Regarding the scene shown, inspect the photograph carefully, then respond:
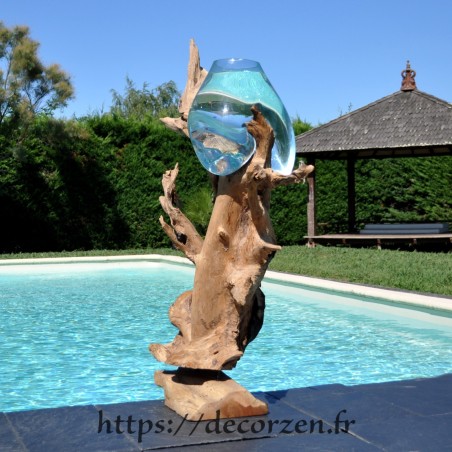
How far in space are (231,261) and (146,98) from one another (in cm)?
4996

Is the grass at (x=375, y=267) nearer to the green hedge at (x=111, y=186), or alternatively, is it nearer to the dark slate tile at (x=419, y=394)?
the green hedge at (x=111, y=186)

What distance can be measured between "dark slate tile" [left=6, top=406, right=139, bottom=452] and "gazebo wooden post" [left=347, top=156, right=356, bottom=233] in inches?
637

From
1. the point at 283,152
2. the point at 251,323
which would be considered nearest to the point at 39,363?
the point at 251,323

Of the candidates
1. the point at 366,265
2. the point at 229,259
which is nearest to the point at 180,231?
the point at 229,259

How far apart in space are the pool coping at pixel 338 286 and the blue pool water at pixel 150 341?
133 mm

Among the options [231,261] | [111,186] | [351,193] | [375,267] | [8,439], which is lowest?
[8,439]

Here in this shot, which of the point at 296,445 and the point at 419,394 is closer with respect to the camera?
the point at 296,445

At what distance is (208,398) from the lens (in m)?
3.88

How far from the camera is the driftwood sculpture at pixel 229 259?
3707 millimetres

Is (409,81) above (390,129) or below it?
above

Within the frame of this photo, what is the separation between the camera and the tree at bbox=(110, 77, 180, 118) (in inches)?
2051

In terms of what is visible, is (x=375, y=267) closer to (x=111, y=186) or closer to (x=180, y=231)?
(x=111, y=186)

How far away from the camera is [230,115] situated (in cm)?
364

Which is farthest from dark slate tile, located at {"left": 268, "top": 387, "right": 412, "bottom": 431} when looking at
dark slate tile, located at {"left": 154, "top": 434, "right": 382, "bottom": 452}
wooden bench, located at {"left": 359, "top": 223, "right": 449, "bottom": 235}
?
wooden bench, located at {"left": 359, "top": 223, "right": 449, "bottom": 235}
